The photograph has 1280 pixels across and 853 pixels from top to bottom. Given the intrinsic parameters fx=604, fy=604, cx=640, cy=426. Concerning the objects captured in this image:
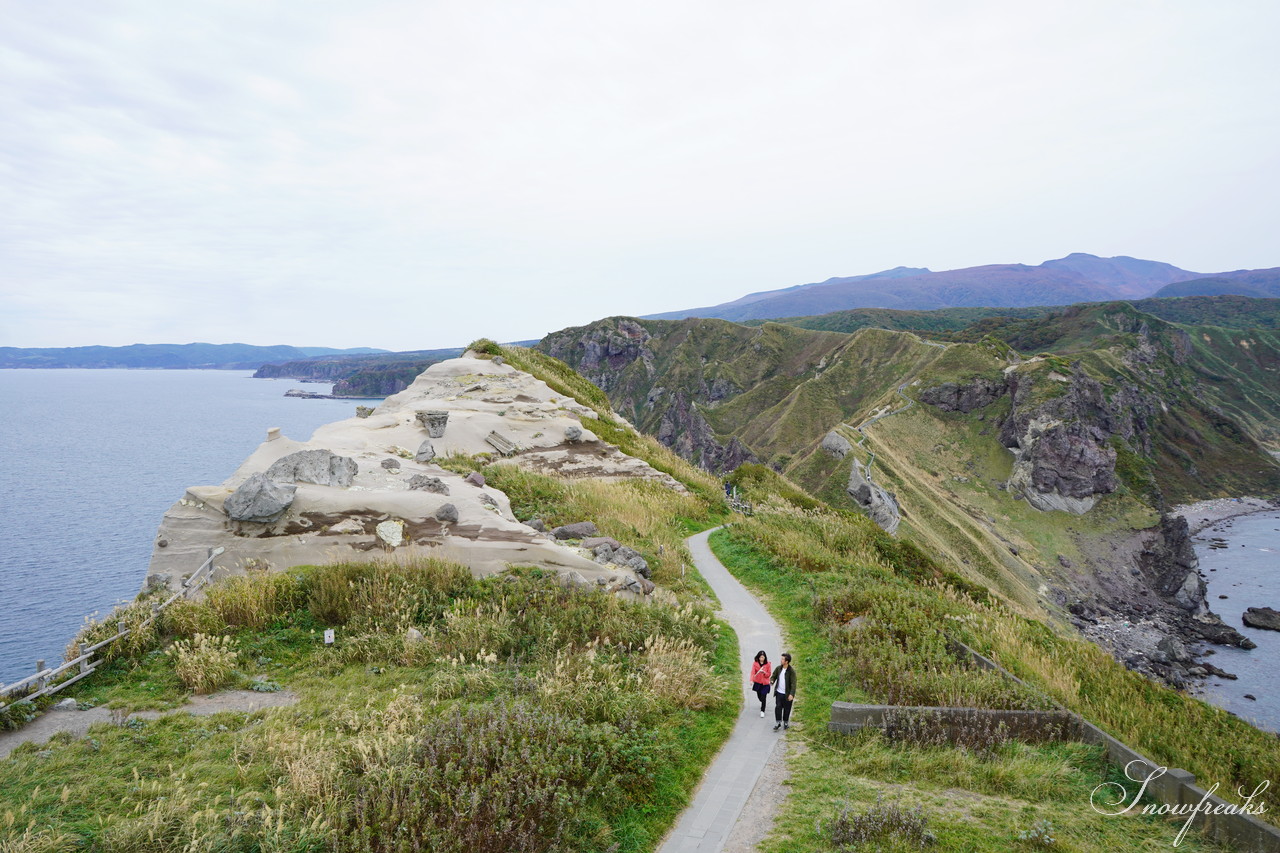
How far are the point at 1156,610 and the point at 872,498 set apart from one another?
159 ft

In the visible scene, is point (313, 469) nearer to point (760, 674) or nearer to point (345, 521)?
point (345, 521)

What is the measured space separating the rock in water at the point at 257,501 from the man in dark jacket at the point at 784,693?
36.5 feet

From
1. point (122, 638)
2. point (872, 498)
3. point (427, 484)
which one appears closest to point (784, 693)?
point (122, 638)

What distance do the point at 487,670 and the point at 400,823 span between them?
3.54 m

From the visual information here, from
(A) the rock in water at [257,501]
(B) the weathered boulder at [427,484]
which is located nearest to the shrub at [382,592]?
(A) the rock in water at [257,501]

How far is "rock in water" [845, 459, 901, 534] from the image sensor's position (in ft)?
243

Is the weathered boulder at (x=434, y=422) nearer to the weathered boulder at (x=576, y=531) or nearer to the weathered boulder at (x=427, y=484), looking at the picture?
the weathered boulder at (x=427, y=484)

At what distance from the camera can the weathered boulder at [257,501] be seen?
1326 centimetres

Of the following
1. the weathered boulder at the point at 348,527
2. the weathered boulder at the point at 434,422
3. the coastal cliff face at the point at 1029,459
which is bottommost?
the coastal cliff face at the point at 1029,459

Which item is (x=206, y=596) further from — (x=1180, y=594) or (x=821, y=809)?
(x=1180, y=594)

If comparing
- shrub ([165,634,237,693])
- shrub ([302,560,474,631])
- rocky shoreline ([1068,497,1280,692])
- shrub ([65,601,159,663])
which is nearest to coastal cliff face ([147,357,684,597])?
shrub ([302,560,474,631])

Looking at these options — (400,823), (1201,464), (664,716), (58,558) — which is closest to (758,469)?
(664,716)

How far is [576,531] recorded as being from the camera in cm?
1716

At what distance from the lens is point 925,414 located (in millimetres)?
118375
